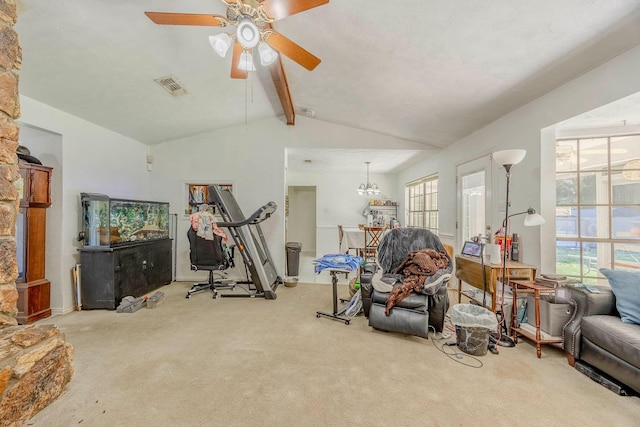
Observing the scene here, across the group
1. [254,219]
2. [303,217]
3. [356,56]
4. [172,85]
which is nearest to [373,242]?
[303,217]

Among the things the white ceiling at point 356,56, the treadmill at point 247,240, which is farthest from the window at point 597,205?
the treadmill at point 247,240

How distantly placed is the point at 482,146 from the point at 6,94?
4.36 m

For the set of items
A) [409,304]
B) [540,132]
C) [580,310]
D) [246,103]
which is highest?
[246,103]

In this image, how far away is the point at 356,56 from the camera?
2.55 meters

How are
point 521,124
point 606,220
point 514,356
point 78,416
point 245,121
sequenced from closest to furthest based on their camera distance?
point 78,416
point 514,356
point 606,220
point 521,124
point 245,121

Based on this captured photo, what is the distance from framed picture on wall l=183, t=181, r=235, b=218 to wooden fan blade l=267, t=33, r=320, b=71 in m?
3.03

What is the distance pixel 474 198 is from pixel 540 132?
132 centimetres

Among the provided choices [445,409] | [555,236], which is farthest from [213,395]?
[555,236]

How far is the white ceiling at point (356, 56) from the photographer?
1.86 metres

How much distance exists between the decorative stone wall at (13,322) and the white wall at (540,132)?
3.93 metres

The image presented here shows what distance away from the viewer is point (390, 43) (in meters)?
2.28

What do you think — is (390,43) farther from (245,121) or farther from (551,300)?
(245,121)

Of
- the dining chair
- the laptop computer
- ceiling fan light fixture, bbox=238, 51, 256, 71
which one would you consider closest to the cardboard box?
the laptop computer

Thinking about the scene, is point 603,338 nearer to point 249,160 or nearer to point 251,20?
point 251,20
